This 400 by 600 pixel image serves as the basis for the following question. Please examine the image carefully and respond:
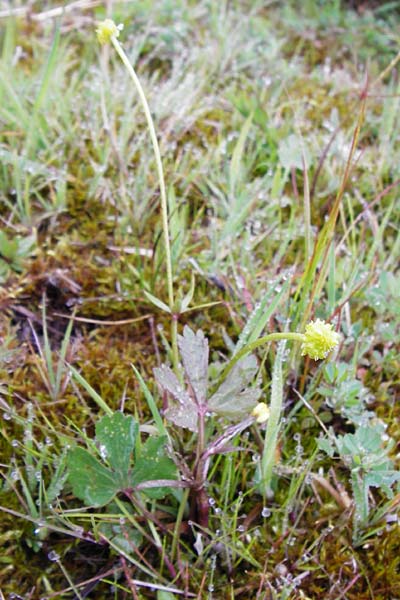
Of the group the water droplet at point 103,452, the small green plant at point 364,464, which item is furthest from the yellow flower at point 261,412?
the water droplet at point 103,452

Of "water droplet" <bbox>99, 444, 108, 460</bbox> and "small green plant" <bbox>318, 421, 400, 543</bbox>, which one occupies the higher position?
"water droplet" <bbox>99, 444, 108, 460</bbox>

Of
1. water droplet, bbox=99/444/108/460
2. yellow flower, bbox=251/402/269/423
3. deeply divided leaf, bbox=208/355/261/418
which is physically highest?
deeply divided leaf, bbox=208/355/261/418

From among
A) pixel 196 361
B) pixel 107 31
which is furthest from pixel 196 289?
pixel 107 31

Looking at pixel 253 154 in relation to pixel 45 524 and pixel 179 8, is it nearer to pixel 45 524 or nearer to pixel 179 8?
pixel 179 8

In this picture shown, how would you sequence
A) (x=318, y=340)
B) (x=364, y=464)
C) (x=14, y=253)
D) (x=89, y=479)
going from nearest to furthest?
(x=318, y=340)
(x=89, y=479)
(x=364, y=464)
(x=14, y=253)

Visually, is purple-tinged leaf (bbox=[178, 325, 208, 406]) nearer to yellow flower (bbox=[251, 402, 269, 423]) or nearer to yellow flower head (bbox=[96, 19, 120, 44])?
yellow flower (bbox=[251, 402, 269, 423])

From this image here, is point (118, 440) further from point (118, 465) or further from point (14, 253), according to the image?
point (14, 253)

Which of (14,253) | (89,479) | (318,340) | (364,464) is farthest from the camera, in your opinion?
(14,253)

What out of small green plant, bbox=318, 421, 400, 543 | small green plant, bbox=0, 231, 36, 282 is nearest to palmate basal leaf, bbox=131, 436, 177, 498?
small green plant, bbox=318, 421, 400, 543

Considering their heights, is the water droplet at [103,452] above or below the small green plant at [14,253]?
below

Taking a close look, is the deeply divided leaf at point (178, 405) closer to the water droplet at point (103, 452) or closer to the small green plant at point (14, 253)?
the water droplet at point (103, 452)

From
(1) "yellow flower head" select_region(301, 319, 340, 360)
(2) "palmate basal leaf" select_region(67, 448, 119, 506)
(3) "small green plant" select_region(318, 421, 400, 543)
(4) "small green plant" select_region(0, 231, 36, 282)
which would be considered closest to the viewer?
(1) "yellow flower head" select_region(301, 319, 340, 360)
